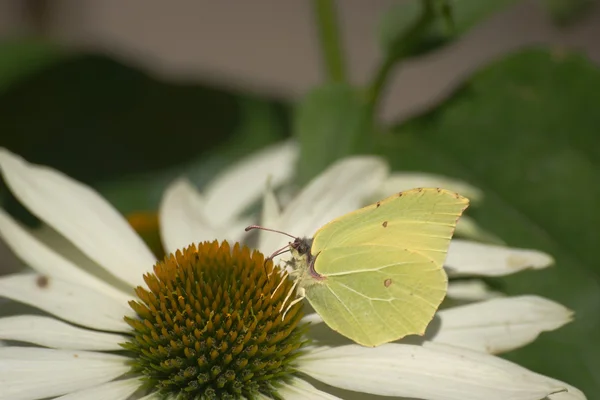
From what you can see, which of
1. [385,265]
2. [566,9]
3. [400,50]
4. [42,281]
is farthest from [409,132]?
[42,281]

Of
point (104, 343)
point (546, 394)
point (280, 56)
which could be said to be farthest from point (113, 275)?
point (280, 56)

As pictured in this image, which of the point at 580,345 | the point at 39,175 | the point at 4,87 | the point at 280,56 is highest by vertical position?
the point at 280,56

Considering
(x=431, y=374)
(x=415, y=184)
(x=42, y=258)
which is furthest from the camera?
(x=415, y=184)

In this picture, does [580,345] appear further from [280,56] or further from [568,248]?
[280,56]

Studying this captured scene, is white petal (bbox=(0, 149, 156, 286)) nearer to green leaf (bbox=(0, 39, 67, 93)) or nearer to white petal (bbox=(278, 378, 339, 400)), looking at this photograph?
white petal (bbox=(278, 378, 339, 400))

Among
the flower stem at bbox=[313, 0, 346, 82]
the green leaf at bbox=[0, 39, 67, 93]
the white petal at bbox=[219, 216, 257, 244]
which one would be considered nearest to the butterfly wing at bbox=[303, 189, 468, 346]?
the white petal at bbox=[219, 216, 257, 244]

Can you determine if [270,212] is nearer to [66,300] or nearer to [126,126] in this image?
[66,300]

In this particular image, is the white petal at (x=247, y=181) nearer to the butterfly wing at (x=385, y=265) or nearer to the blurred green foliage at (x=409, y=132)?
the blurred green foliage at (x=409, y=132)
